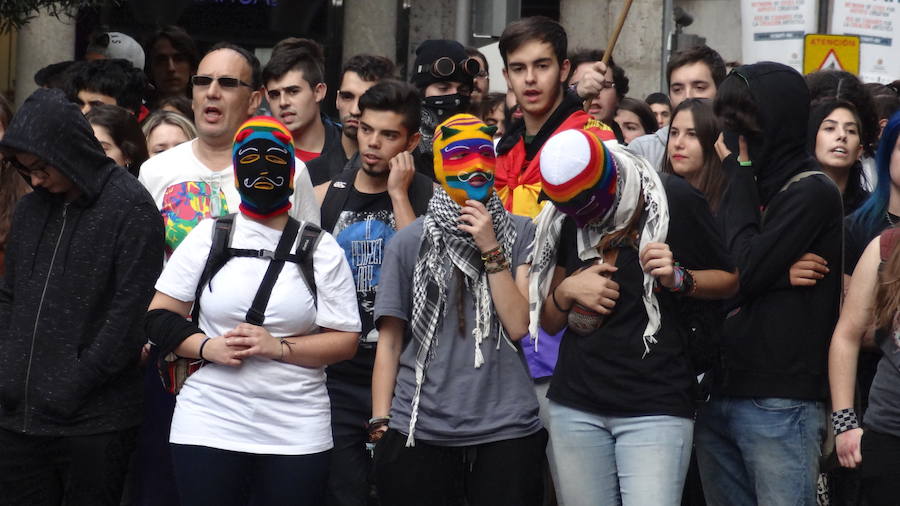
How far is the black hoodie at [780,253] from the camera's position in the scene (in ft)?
17.7

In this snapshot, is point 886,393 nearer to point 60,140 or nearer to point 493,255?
point 493,255

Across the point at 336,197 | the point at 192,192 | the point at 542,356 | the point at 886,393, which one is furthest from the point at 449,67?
the point at 886,393

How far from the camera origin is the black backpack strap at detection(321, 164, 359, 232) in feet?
21.1

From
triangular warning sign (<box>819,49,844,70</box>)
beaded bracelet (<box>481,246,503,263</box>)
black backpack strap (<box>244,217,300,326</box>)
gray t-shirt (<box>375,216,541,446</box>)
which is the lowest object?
gray t-shirt (<box>375,216,541,446</box>)

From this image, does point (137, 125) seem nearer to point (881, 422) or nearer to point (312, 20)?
point (881, 422)

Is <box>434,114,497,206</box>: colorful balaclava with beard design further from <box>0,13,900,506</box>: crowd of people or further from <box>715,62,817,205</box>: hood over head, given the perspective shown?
<box>715,62,817,205</box>: hood over head

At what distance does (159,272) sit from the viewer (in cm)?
599

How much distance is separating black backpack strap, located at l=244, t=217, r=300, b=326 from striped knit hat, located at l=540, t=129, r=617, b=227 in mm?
1122

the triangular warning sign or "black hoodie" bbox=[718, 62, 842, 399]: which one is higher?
the triangular warning sign

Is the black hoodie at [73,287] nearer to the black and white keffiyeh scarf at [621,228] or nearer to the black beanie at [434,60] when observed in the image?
the black and white keffiyeh scarf at [621,228]

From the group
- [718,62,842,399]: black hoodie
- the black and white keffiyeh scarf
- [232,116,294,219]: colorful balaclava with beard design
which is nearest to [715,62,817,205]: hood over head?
[718,62,842,399]: black hoodie

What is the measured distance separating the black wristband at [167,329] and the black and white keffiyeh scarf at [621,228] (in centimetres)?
131

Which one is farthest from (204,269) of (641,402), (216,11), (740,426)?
(216,11)

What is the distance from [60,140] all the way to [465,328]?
6.14 ft
